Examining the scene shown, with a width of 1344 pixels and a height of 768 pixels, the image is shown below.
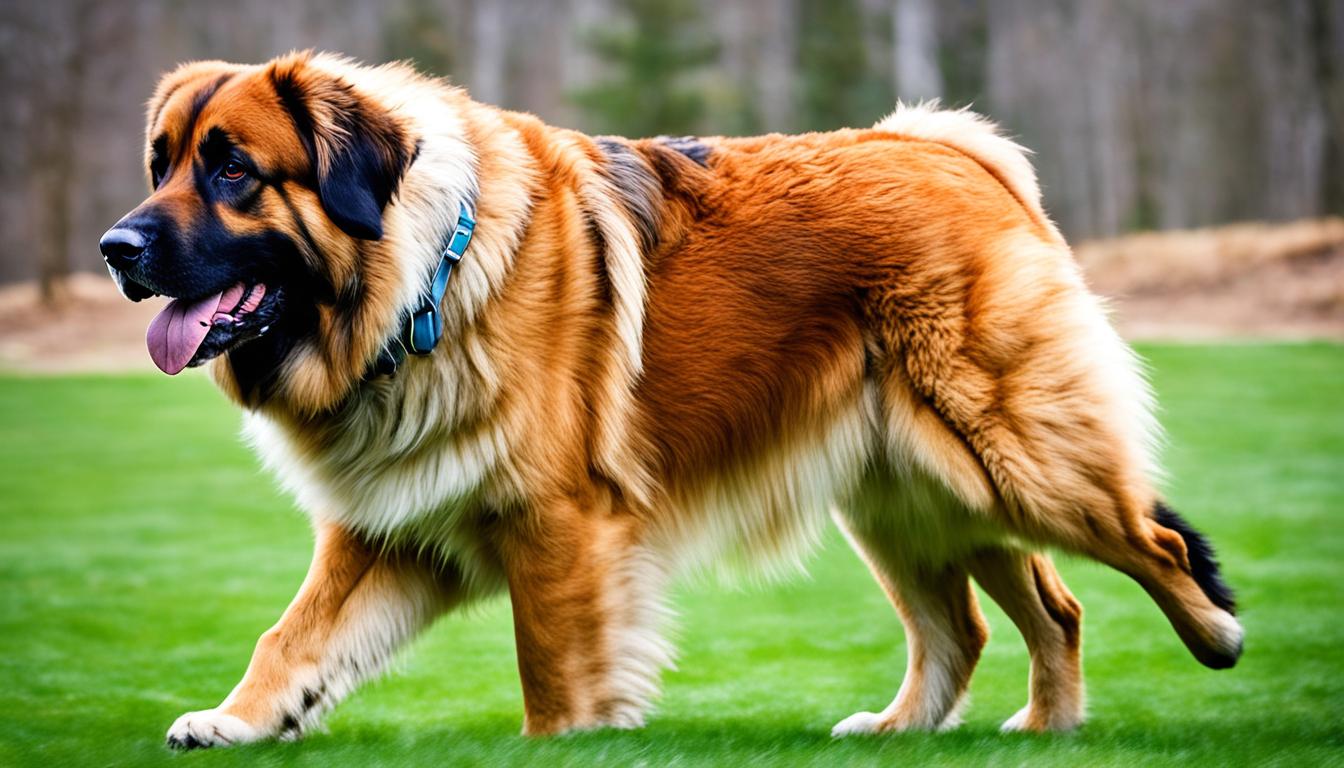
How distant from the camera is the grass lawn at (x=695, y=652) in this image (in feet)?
13.0

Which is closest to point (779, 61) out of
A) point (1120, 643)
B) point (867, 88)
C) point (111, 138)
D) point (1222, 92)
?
point (867, 88)

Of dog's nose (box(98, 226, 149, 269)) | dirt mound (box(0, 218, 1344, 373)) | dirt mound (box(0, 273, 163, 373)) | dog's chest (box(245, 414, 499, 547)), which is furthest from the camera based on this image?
dirt mound (box(0, 273, 163, 373))

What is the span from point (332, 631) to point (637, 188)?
168cm

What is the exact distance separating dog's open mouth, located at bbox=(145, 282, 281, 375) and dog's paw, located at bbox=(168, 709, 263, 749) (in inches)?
39.9

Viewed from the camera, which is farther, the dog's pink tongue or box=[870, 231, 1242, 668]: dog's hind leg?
box=[870, 231, 1242, 668]: dog's hind leg

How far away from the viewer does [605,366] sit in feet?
13.4

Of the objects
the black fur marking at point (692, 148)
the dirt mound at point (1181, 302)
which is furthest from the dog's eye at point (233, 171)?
the dirt mound at point (1181, 302)

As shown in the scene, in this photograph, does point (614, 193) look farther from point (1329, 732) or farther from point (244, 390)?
point (1329, 732)

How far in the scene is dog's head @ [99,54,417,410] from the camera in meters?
3.63

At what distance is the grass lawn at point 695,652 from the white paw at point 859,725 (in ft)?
0.30

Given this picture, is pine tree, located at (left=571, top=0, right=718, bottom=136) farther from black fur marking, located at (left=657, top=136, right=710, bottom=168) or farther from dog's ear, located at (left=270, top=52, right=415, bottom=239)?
dog's ear, located at (left=270, top=52, right=415, bottom=239)

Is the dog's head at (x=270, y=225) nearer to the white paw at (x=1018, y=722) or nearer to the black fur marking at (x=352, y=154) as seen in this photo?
the black fur marking at (x=352, y=154)

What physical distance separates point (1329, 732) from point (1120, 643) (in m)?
1.69

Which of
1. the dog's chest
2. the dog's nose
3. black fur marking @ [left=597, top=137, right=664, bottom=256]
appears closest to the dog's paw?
the dog's chest
